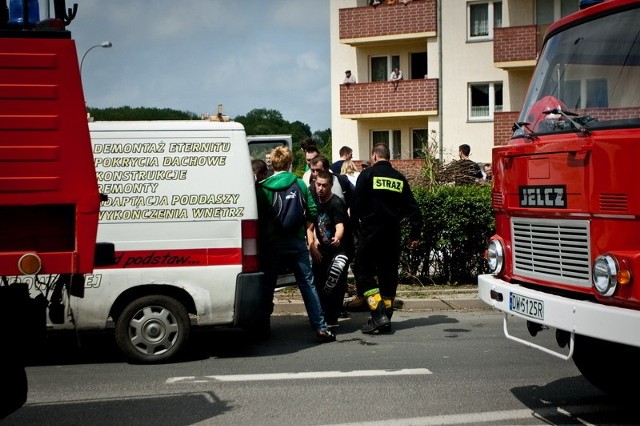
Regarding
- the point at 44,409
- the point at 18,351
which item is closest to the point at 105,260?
the point at 18,351

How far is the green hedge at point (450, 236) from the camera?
12516 mm

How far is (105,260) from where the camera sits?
5684 mm

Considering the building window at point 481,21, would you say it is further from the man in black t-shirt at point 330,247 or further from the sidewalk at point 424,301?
the man in black t-shirt at point 330,247

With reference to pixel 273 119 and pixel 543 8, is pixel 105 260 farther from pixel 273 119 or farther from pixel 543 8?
pixel 273 119

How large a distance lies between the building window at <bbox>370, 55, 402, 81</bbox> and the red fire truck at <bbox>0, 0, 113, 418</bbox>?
113 feet

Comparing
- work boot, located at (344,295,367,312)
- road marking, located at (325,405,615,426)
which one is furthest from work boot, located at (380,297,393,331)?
road marking, located at (325,405,615,426)

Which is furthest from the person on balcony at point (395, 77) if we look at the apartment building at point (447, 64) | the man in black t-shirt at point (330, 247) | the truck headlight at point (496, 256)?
the truck headlight at point (496, 256)

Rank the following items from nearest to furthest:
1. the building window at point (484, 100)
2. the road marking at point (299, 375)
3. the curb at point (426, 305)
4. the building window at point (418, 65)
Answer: the road marking at point (299, 375) < the curb at point (426, 305) < the building window at point (484, 100) < the building window at point (418, 65)

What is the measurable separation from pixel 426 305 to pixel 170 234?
429 centimetres

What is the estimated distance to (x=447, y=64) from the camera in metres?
37.3

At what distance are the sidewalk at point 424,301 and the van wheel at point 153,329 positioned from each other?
10.2ft

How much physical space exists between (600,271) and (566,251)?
0.51m

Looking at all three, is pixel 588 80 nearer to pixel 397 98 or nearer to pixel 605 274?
Answer: pixel 605 274

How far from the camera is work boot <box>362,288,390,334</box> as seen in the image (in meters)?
9.69
